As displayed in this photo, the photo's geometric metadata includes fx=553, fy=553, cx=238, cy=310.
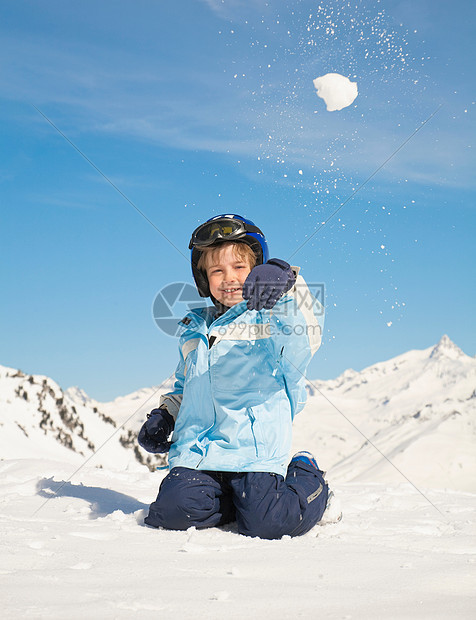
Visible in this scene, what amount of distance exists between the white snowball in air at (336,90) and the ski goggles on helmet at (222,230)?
1606 mm

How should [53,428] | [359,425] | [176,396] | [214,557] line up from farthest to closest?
1. [359,425]
2. [53,428]
3. [176,396]
4. [214,557]

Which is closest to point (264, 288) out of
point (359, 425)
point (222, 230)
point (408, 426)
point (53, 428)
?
point (222, 230)

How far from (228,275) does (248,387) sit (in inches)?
29.0

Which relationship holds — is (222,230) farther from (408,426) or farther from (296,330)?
(408,426)

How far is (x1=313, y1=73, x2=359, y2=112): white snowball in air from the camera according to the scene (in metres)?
4.47

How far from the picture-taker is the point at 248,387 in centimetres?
300

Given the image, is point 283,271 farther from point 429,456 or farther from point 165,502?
point 429,456

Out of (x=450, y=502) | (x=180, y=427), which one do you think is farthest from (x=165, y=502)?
(x=450, y=502)

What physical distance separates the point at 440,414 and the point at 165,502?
125 metres

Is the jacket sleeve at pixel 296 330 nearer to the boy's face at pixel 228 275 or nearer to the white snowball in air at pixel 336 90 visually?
the boy's face at pixel 228 275

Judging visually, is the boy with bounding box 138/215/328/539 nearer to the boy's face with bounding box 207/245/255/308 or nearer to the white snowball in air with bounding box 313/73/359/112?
the boy's face with bounding box 207/245/255/308

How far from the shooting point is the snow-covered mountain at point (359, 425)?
10836mm

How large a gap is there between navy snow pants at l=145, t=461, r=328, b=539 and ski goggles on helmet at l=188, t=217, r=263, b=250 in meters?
1.35

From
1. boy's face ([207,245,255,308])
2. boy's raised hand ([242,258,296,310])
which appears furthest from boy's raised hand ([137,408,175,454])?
boy's raised hand ([242,258,296,310])
